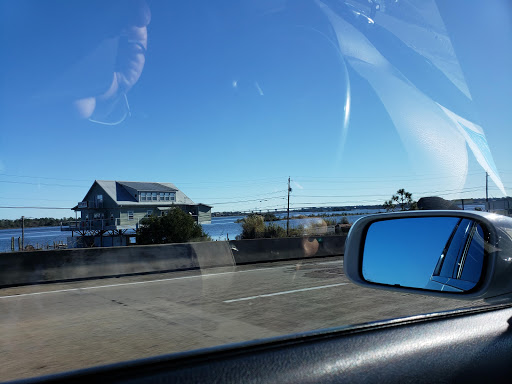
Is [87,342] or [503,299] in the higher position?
[503,299]

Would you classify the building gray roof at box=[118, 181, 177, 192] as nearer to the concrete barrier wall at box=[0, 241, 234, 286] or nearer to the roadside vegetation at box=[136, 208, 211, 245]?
the roadside vegetation at box=[136, 208, 211, 245]

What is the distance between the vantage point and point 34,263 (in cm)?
1180

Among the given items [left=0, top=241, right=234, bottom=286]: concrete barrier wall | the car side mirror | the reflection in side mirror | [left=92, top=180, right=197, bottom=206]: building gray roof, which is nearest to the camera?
the car side mirror

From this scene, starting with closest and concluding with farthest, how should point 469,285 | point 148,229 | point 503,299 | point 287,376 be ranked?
point 287,376
point 503,299
point 469,285
point 148,229

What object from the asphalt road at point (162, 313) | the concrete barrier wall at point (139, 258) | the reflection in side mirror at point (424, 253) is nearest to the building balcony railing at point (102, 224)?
the concrete barrier wall at point (139, 258)

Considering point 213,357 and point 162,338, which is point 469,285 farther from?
point 162,338

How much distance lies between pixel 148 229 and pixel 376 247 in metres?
50.3

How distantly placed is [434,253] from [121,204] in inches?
2341

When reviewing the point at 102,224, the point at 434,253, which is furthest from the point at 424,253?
the point at 102,224

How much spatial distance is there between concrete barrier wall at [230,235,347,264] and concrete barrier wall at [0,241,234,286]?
74cm

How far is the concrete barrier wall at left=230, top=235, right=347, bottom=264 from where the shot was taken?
53.5 feet

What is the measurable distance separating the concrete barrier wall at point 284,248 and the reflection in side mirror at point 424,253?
13.0m

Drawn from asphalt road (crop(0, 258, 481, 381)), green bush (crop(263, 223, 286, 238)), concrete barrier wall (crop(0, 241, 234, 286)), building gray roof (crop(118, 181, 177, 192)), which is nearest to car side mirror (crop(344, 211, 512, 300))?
asphalt road (crop(0, 258, 481, 381))

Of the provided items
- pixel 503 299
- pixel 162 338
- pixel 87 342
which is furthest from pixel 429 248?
pixel 87 342
